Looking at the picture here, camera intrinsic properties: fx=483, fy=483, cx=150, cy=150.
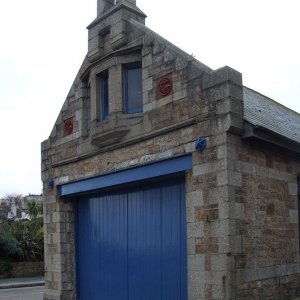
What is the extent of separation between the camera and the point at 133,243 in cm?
972

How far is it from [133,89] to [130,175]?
1801mm

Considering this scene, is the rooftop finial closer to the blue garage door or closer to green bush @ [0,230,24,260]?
the blue garage door

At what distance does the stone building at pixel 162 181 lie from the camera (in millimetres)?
7777

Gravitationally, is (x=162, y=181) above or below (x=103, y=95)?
below

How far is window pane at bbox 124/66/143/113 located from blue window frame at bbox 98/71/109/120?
69cm

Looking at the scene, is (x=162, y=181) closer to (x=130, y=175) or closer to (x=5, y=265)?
(x=130, y=175)

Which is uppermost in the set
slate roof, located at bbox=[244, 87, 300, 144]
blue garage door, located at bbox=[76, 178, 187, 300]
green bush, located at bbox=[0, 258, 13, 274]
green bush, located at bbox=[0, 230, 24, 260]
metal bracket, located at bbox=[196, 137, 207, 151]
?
slate roof, located at bbox=[244, 87, 300, 144]

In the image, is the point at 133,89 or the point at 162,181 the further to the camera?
the point at 133,89

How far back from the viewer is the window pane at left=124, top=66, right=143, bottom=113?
385 inches

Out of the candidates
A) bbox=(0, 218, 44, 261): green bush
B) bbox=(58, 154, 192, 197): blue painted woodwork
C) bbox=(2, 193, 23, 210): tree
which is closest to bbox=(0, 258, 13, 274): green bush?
bbox=(0, 218, 44, 261): green bush

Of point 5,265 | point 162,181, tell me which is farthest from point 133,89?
point 5,265

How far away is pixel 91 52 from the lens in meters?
10.8

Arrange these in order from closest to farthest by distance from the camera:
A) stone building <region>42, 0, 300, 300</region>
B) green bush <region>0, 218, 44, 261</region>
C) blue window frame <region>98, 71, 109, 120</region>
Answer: stone building <region>42, 0, 300, 300</region>, blue window frame <region>98, 71, 109, 120</region>, green bush <region>0, 218, 44, 261</region>

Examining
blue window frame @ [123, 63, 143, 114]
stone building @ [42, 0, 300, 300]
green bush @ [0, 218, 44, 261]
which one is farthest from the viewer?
green bush @ [0, 218, 44, 261]
